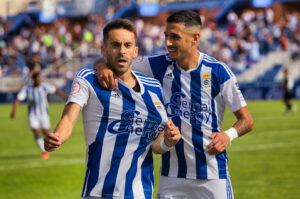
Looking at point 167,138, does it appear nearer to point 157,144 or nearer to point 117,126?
point 157,144

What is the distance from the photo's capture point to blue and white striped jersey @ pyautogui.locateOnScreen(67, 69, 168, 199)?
441 centimetres

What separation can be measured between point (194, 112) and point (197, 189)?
0.70 meters

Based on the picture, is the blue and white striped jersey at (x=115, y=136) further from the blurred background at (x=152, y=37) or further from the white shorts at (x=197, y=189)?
the blurred background at (x=152, y=37)

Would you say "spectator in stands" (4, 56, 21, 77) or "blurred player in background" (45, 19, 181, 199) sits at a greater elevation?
"blurred player in background" (45, 19, 181, 199)

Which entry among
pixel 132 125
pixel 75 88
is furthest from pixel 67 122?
pixel 132 125

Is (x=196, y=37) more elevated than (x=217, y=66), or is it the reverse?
(x=196, y=37)

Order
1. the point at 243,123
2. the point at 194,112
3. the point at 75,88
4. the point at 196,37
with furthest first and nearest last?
the point at 196,37
the point at 194,112
the point at 243,123
the point at 75,88

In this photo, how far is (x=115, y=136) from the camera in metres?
4.44

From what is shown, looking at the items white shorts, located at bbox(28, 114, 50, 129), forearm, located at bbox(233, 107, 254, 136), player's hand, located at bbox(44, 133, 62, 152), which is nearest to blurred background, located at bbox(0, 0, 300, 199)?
white shorts, located at bbox(28, 114, 50, 129)

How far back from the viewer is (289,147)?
15.5 m

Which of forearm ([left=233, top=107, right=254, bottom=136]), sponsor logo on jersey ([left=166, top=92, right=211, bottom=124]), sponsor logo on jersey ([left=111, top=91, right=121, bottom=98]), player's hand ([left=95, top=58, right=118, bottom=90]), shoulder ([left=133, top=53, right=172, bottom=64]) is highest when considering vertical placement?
shoulder ([left=133, top=53, right=172, bottom=64])

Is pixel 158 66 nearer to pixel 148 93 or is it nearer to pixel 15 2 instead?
pixel 148 93

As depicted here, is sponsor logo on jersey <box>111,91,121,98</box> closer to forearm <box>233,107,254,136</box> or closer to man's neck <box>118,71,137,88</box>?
man's neck <box>118,71,137,88</box>

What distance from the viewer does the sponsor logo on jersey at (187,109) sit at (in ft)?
18.0
